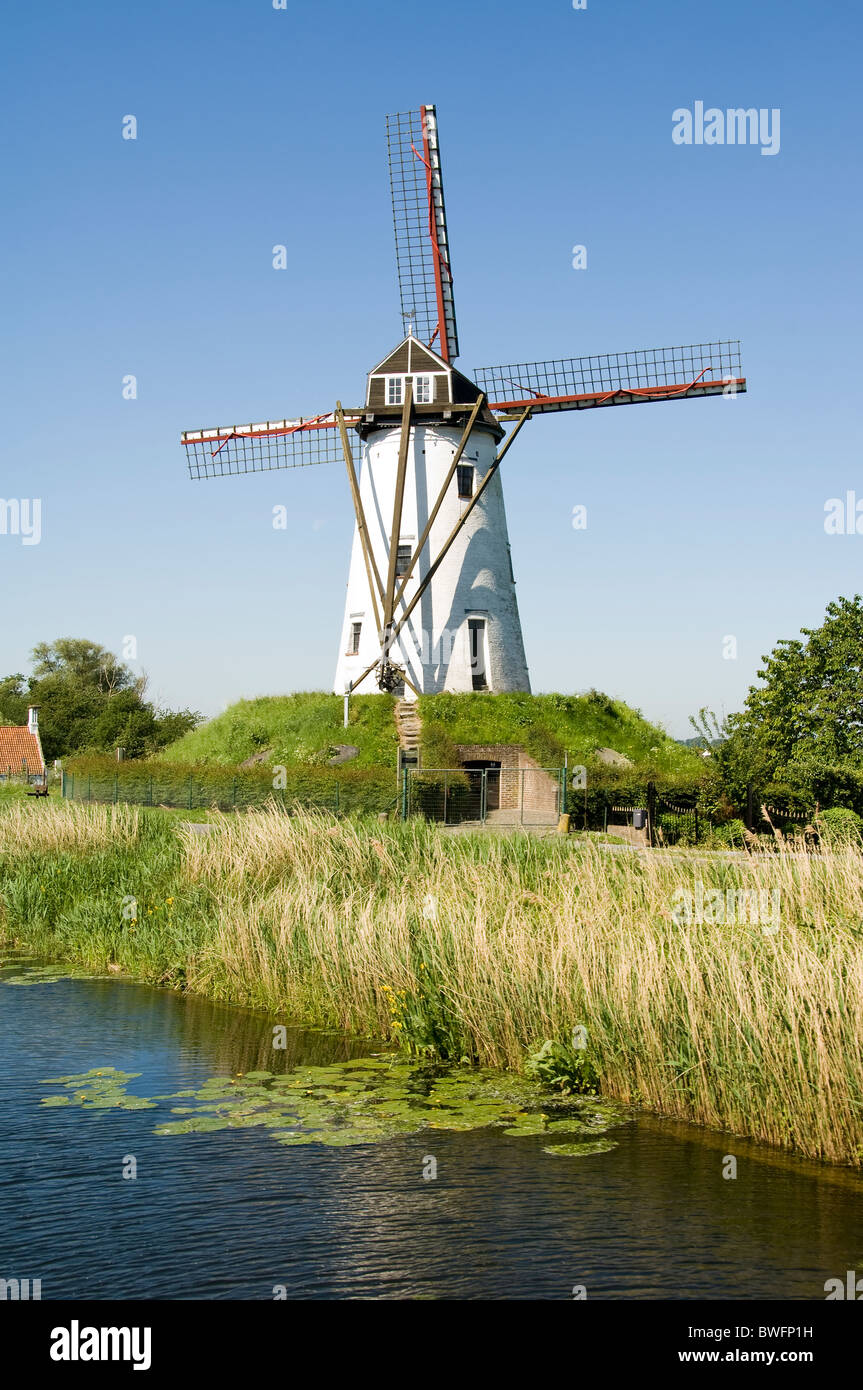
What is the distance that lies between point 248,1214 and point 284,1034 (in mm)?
4699

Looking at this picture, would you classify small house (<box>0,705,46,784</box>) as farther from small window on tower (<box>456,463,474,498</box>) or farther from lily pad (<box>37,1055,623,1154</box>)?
lily pad (<box>37,1055,623,1154</box>)

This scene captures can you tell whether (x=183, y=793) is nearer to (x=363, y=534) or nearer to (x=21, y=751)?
(x=363, y=534)

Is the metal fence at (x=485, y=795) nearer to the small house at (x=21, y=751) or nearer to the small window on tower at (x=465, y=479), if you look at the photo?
the small window on tower at (x=465, y=479)

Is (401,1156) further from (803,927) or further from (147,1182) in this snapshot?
(803,927)

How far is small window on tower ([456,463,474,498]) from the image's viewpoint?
34.1 m

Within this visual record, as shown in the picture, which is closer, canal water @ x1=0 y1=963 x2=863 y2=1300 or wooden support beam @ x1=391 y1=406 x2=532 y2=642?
canal water @ x1=0 y1=963 x2=863 y2=1300

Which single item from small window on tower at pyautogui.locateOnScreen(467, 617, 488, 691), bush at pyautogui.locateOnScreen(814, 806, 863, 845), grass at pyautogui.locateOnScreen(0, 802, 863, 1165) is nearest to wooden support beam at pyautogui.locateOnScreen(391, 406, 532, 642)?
small window on tower at pyautogui.locateOnScreen(467, 617, 488, 691)

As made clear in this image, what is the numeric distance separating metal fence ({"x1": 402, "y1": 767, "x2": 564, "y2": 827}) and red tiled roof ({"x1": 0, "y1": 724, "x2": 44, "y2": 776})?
3698cm

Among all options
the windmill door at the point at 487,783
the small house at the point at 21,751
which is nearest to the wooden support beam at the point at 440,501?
the windmill door at the point at 487,783

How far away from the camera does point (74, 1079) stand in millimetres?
9781

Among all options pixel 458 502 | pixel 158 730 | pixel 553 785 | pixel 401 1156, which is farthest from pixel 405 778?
pixel 158 730

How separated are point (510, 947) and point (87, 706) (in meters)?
69.9

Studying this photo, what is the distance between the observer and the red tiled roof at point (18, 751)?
60438mm

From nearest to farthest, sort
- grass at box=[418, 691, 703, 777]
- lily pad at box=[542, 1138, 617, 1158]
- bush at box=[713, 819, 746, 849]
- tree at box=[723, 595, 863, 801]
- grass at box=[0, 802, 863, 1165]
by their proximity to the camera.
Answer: lily pad at box=[542, 1138, 617, 1158]
grass at box=[0, 802, 863, 1165]
bush at box=[713, 819, 746, 849]
tree at box=[723, 595, 863, 801]
grass at box=[418, 691, 703, 777]
